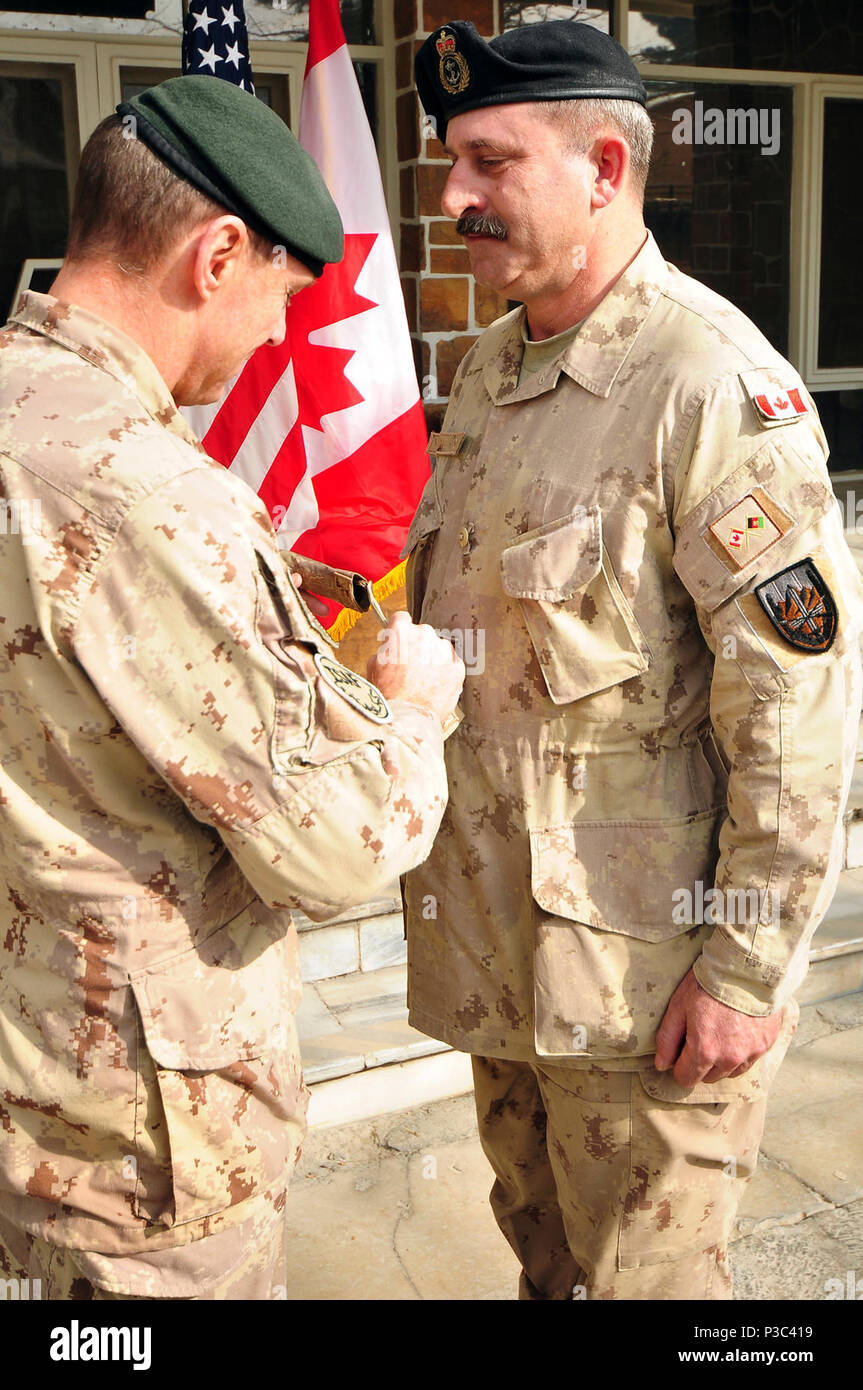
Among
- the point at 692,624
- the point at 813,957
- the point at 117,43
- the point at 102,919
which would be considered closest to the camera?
the point at 102,919

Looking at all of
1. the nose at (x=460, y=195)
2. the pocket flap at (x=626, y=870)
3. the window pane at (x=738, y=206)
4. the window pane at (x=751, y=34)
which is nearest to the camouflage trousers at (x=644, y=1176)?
the pocket flap at (x=626, y=870)

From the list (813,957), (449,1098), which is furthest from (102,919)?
(813,957)

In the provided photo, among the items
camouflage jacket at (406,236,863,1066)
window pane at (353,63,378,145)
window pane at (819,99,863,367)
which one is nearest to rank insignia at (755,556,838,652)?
camouflage jacket at (406,236,863,1066)

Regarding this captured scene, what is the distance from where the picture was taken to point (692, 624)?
176cm

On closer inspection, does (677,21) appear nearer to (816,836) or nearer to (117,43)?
(117,43)

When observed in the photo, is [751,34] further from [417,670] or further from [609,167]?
[417,670]

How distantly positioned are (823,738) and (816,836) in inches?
5.3

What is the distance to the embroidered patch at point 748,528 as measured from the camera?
62.2 inches

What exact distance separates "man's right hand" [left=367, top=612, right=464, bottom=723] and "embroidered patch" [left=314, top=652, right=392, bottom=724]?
5.3 inches

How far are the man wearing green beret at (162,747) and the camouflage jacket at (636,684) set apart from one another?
0.36m

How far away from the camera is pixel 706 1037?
1.67 meters

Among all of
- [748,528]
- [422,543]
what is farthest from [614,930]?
[422,543]

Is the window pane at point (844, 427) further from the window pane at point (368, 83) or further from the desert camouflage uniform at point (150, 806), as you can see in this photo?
the desert camouflage uniform at point (150, 806)

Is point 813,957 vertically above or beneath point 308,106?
beneath
